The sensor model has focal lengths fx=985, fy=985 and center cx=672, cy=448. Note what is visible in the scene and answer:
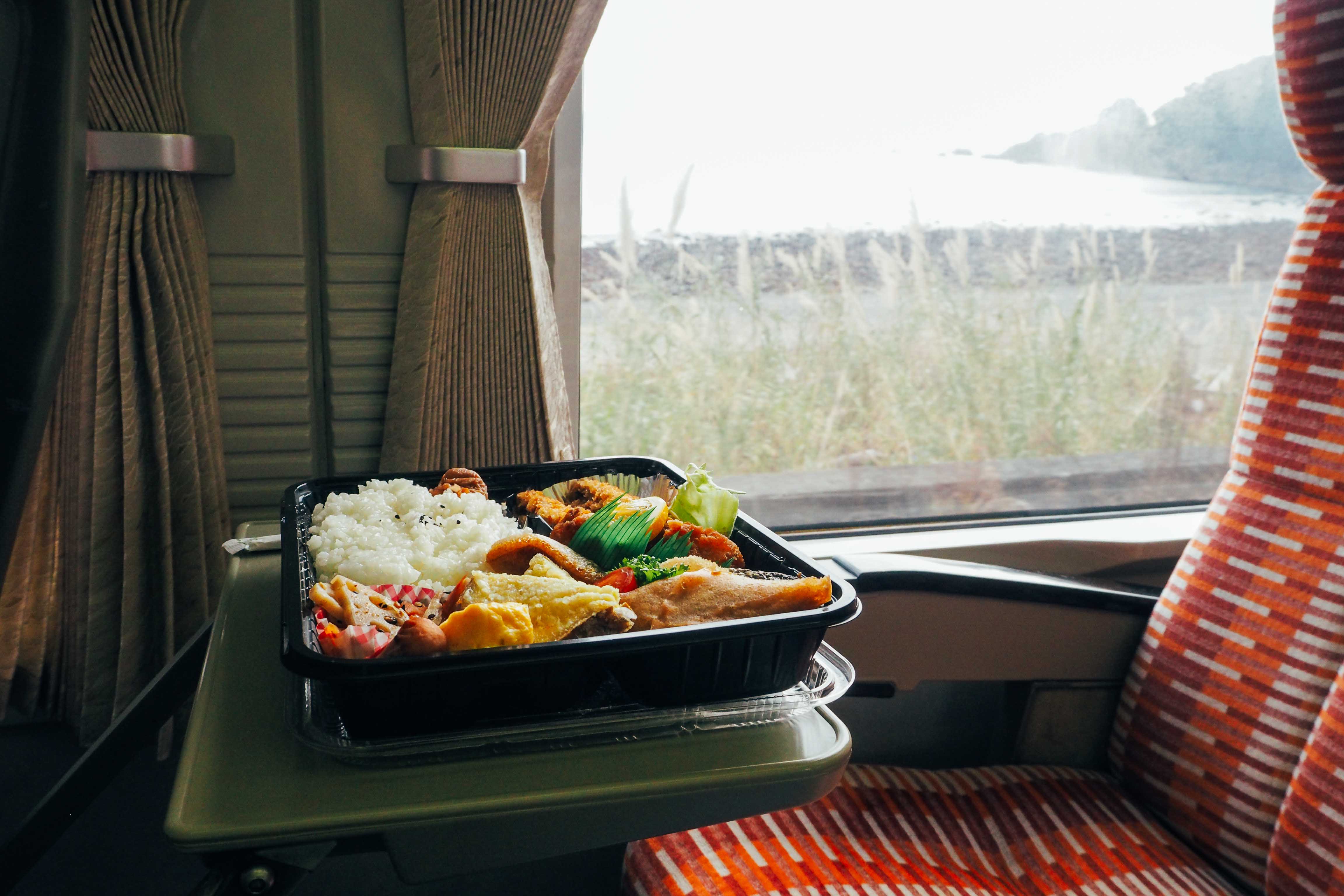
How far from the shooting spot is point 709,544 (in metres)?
0.91

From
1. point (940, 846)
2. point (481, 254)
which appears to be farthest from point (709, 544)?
point (481, 254)

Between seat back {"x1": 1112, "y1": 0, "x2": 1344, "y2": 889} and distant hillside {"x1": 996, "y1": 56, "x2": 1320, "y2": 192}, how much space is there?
0.78 meters

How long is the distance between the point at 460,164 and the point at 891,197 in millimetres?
880

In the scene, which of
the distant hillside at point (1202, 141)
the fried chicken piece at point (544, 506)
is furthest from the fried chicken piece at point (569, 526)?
the distant hillside at point (1202, 141)

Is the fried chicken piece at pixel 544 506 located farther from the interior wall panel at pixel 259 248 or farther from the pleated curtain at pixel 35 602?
the pleated curtain at pixel 35 602

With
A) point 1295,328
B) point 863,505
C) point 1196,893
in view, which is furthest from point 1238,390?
point 1196,893

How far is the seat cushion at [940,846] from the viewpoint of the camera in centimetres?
108

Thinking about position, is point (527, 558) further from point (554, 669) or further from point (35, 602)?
point (35, 602)

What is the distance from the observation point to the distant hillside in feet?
6.36

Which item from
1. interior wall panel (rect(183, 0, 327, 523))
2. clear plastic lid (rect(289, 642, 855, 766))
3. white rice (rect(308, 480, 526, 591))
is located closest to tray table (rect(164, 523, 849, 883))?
clear plastic lid (rect(289, 642, 855, 766))

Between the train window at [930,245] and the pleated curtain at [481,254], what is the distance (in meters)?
0.26

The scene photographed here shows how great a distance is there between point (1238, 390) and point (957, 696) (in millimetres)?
969

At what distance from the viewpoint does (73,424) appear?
133cm

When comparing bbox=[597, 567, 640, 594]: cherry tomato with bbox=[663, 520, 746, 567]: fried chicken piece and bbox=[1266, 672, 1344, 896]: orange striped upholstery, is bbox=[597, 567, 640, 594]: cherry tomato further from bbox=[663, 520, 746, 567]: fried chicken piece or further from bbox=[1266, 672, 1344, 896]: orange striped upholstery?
bbox=[1266, 672, 1344, 896]: orange striped upholstery
